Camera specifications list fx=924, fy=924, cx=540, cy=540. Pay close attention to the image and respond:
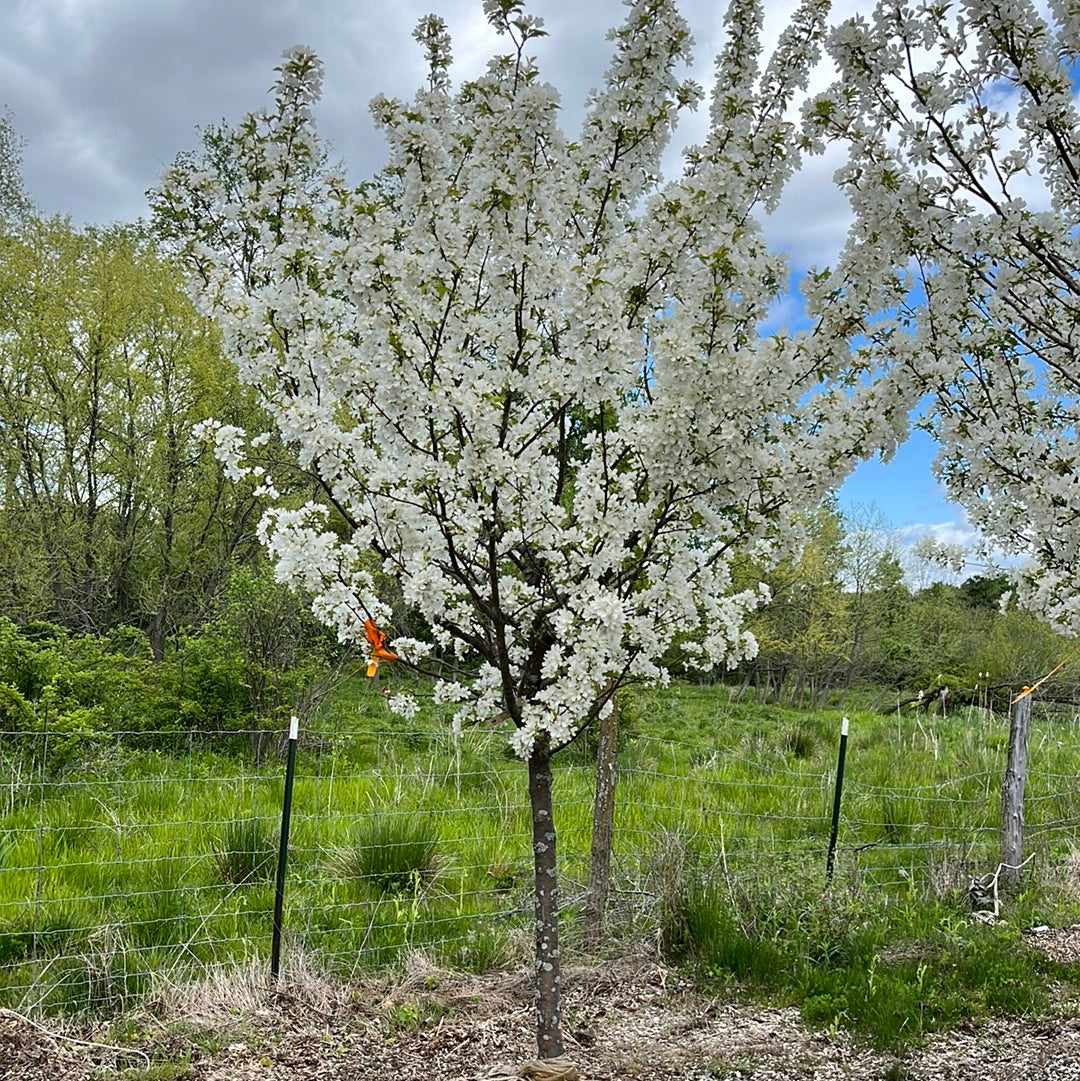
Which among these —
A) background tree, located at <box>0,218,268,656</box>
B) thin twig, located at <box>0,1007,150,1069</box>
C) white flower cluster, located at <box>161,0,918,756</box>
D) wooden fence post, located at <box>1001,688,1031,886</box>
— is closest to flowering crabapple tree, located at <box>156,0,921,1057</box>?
white flower cluster, located at <box>161,0,918,756</box>

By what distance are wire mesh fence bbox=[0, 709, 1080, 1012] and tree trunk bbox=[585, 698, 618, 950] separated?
13 cm

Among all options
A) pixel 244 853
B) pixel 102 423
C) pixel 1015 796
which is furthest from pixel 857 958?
pixel 102 423

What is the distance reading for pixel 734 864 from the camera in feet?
17.4

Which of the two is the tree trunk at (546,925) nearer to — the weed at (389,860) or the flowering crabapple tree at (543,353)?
the flowering crabapple tree at (543,353)

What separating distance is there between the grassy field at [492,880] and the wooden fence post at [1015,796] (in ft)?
0.52

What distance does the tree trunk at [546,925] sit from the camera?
10.7 ft

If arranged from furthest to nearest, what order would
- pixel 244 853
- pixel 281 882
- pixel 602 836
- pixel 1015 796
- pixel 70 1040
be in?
pixel 1015 796 → pixel 244 853 → pixel 602 836 → pixel 281 882 → pixel 70 1040

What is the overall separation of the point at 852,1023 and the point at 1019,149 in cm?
344

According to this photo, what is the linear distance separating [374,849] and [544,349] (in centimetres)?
331

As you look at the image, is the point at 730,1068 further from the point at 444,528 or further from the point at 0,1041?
the point at 0,1041

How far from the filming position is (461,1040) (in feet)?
12.3

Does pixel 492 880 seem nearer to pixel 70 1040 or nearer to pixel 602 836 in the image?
pixel 602 836

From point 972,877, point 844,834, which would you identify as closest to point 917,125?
point 972,877

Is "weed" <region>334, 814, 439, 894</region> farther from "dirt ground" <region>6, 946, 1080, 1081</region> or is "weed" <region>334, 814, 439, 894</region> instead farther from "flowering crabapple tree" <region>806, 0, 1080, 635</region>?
"flowering crabapple tree" <region>806, 0, 1080, 635</region>
